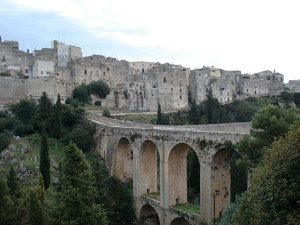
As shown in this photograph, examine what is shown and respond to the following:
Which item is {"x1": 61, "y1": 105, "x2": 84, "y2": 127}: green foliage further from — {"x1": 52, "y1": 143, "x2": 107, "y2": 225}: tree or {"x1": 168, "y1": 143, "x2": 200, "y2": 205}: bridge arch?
{"x1": 52, "y1": 143, "x2": 107, "y2": 225}: tree

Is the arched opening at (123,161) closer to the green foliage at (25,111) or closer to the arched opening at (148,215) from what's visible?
the arched opening at (148,215)

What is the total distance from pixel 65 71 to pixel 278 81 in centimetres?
5035

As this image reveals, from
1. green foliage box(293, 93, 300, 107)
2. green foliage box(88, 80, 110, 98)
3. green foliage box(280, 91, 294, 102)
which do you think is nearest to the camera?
green foliage box(88, 80, 110, 98)

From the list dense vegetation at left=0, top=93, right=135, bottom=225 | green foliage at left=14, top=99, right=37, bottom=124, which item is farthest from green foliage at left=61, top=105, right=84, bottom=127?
green foliage at left=14, top=99, right=37, bottom=124

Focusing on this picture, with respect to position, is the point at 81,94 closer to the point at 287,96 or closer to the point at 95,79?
the point at 95,79

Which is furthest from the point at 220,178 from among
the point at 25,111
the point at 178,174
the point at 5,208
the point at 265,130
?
the point at 25,111

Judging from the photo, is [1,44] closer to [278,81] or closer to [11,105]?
[11,105]

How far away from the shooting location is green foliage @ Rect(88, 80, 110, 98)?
147 ft

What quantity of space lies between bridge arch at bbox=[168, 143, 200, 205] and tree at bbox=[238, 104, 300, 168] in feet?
19.8

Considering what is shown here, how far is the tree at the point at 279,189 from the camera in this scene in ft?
23.5

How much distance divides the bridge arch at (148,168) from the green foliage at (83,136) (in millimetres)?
8692

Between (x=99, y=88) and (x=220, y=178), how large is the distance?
3221 centimetres

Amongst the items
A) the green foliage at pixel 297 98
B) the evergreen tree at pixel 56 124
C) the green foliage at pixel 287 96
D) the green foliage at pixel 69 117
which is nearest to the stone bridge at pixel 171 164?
the evergreen tree at pixel 56 124

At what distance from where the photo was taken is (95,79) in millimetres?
48594
